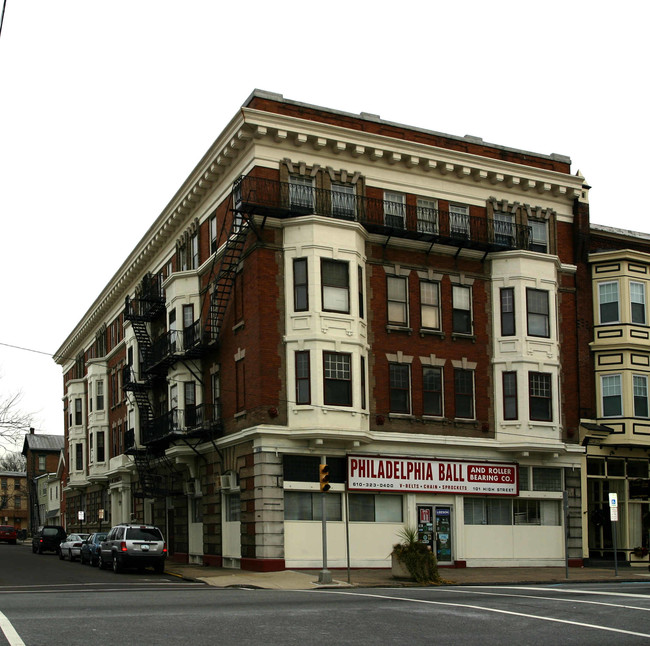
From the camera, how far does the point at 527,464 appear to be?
37.1 meters

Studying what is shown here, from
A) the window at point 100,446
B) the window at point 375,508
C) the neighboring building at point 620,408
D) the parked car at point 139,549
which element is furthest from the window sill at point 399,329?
the window at point 100,446

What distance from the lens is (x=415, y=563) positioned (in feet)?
91.7

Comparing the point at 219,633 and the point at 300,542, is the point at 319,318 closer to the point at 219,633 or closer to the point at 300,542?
the point at 300,542

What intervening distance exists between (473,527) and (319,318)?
392 inches

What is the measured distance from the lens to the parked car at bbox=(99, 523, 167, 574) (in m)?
34.6

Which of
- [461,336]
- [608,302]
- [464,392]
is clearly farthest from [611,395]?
[461,336]

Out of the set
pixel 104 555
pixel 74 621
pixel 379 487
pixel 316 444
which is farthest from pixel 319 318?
pixel 74 621

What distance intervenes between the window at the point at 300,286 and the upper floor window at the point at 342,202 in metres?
2.42

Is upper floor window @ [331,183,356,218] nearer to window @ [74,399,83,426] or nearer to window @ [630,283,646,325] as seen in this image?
window @ [630,283,646,325]

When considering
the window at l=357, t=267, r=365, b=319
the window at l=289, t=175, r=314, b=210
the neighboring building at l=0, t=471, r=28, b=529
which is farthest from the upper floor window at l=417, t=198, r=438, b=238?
the neighboring building at l=0, t=471, r=28, b=529

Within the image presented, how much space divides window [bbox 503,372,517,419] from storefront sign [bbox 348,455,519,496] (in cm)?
193

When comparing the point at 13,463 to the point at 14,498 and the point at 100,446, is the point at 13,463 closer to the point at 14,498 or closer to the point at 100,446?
the point at 14,498

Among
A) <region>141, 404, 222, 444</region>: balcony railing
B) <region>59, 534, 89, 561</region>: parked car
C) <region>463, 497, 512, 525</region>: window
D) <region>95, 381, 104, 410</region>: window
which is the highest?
<region>95, 381, 104, 410</region>: window

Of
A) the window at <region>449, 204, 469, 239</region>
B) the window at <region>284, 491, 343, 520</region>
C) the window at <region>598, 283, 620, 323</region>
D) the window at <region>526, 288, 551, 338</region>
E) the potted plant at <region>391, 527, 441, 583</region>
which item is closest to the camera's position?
the potted plant at <region>391, 527, 441, 583</region>
